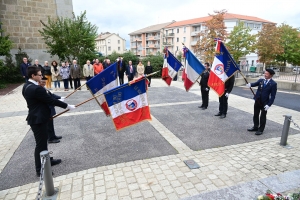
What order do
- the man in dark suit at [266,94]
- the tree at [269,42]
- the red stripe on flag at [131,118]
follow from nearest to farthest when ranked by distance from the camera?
the red stripe on flag at [131,118] < the man in dark suit at [266,94] < the tree at [269,42]

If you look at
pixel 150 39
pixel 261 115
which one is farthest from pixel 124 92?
pixel 150 39

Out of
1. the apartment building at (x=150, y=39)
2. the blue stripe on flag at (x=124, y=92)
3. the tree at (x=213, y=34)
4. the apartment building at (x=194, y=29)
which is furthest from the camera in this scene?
the apartment building at (x=150, y=39)

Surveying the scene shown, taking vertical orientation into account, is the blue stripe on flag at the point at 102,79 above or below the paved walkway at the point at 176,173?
Result: above

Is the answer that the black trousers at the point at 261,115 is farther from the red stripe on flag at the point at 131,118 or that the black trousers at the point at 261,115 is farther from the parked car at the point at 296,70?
the parked car at the point at 296,70

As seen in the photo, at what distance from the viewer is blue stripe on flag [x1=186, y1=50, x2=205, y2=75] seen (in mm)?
7595

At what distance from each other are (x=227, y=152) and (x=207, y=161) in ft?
2.55

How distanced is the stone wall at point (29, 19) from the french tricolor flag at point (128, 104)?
52.7ft

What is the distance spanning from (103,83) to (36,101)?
2495 millimetres

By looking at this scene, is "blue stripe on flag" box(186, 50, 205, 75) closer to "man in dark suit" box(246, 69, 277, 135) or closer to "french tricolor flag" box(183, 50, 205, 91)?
"french tricolor flag" box(183, 50, 205, 91)

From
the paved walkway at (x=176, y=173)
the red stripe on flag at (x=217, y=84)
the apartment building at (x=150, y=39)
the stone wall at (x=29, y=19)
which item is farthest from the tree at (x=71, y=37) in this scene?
the apartment building at (x=150, y=39)

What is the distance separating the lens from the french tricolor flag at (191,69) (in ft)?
25.0

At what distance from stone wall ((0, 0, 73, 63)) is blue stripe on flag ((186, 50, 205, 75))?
49.9ft

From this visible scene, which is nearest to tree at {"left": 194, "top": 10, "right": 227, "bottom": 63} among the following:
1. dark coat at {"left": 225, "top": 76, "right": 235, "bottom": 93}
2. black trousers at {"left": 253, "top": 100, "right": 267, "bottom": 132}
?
dark coat at {"left": 225, "top": 76, "right": 235, "bottom": 93}

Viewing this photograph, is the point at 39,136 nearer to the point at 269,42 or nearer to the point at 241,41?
the point at 241,41
